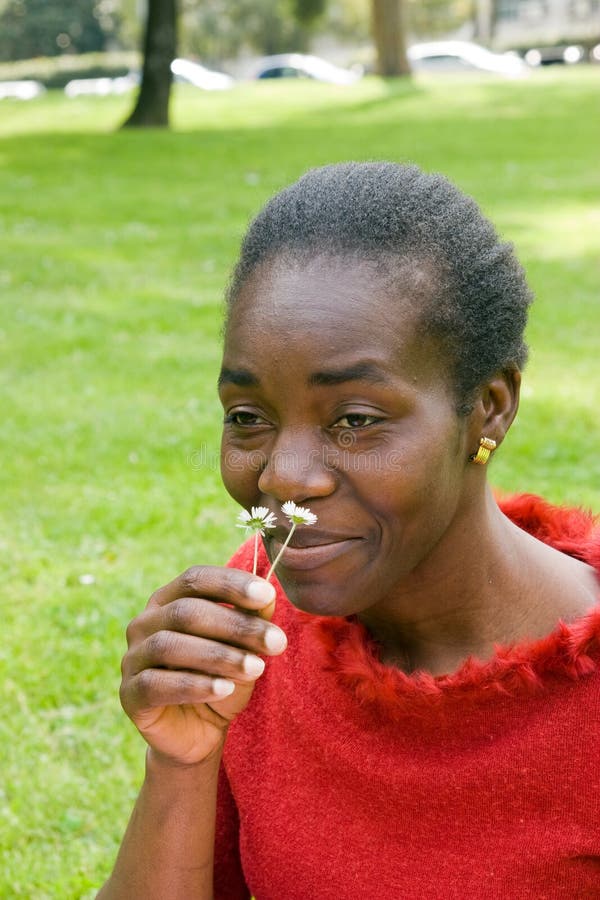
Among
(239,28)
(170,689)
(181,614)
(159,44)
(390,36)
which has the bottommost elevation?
(239,28)

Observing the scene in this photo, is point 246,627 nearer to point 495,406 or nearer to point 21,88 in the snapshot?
point 495,406

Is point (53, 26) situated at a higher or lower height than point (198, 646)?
lower

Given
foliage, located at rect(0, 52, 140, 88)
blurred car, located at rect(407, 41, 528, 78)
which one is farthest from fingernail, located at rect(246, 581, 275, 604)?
foliage, located at rect(0, 52, 140, 88)

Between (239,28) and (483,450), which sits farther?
(239,28)

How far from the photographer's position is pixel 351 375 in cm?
201

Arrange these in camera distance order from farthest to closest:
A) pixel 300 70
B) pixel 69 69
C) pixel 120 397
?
pixel 69 69, pixel 300 70, pixel 120 397

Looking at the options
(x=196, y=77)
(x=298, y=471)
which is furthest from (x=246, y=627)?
(x=196, y=77)

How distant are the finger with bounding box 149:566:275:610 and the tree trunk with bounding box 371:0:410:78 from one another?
3001cm

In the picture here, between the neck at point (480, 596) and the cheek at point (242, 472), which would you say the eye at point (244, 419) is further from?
the neck at point (480, 596)

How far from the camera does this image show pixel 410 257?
6.74 feet

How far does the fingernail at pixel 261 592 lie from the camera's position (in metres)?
1.84

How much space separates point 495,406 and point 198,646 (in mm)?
690

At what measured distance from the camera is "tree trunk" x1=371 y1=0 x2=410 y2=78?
30125 millimetres

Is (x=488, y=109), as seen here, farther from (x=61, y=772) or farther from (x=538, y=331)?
(x=61, y=772)
